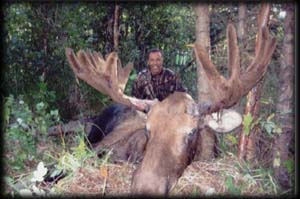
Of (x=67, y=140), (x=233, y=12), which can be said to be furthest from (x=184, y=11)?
(x=67, y=140)

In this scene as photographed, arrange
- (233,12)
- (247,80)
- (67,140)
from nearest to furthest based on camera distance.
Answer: (247,80) → (67,140) → (233,12)

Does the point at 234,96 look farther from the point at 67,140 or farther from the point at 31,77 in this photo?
the point at 31,77

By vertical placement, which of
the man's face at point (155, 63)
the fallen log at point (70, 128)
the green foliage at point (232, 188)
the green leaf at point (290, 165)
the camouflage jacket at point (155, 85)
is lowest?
the green foliage at point (232, 188)

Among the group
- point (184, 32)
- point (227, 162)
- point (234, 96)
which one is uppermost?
point (184, 32)

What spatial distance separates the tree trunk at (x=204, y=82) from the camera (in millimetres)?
5059

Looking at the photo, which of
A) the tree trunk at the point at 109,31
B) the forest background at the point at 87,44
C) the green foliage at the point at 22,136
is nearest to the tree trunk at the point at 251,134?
the forest background at the point at 87,44

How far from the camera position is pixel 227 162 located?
4836 mm

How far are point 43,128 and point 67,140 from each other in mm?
826

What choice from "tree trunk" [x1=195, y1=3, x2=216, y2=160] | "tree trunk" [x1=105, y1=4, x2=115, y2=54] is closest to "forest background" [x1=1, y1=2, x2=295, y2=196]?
"tree trunk" [x1=105, y1=4, x2=115, y2=54]

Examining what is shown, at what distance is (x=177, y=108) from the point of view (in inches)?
180

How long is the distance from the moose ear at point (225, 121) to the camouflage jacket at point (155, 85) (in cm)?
166

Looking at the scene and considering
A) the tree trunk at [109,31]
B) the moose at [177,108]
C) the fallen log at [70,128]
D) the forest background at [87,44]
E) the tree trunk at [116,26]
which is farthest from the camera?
the tree trunk at [109,31]

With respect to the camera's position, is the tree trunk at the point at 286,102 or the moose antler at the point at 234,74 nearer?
the tree trunk at the point at 286,102

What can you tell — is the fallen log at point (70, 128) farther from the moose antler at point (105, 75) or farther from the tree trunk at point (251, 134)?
the tree trunk at point (251, 134)
